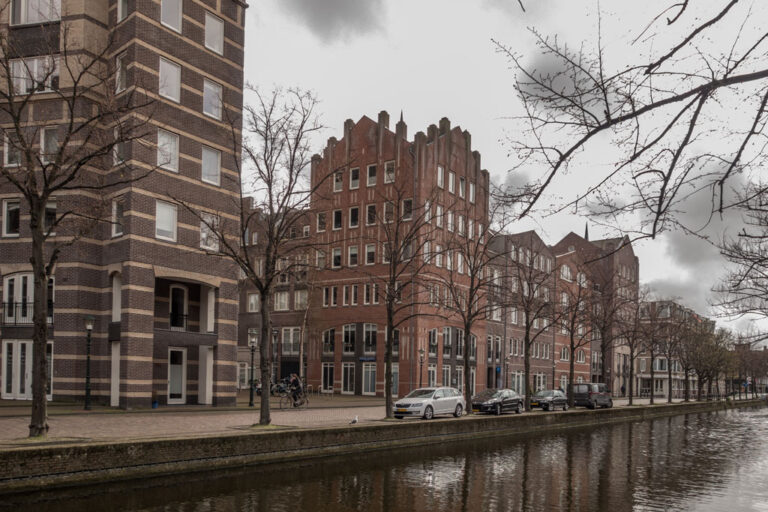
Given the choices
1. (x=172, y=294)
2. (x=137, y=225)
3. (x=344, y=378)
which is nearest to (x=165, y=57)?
(x=137, y=225)

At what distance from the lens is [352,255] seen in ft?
201

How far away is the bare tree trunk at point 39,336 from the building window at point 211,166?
706 inches

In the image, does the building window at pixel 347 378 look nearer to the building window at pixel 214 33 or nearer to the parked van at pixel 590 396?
the parked van at pixel 590 396

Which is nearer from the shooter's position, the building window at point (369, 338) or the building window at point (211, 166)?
the building window at point (211, 166)

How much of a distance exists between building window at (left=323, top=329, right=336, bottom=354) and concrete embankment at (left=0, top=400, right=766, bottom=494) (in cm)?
3267

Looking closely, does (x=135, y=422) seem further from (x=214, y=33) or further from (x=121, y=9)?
(x=214, y=33)

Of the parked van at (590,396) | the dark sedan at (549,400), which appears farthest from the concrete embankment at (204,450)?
the parked van at (590,396)

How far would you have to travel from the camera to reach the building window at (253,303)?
7106 centimetres

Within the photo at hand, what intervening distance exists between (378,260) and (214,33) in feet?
87.7

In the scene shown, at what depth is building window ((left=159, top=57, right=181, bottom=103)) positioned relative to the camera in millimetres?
32531

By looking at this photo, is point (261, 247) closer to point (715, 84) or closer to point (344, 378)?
point (344, 378)

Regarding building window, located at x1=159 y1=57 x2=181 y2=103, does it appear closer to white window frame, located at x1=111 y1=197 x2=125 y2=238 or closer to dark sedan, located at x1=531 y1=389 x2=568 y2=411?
white window frame, located at x1=111 y1=197 x2=125 y2=238

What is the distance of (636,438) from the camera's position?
31.9 m


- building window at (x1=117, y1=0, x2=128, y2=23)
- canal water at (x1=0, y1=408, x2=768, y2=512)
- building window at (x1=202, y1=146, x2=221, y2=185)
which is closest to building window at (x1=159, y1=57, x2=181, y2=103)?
building window at (x1=117, y1=0, x2=128, y2=23)
